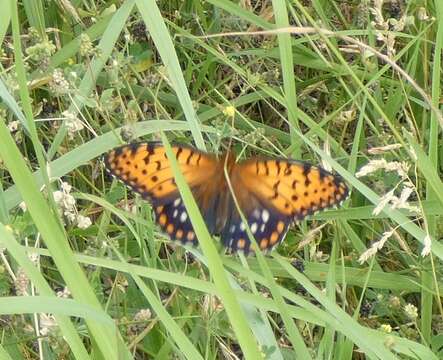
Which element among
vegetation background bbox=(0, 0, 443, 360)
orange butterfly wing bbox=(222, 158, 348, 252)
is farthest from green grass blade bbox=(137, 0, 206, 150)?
orange butterfly wing bbox=(222, 158, 348, 252)

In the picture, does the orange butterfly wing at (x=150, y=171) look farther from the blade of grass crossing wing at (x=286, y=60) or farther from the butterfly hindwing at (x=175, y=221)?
the blade of grass crossing wing at (x=286, y=60)

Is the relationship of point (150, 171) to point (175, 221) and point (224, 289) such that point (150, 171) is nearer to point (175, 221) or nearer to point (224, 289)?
point (175, 221)

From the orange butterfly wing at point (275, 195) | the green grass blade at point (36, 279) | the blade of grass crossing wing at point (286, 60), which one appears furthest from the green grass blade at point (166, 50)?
the green grass blade at point (36, 279)

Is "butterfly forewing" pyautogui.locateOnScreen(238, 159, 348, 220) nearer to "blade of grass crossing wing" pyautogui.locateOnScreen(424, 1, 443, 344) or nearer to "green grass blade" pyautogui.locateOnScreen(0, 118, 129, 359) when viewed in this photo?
"blade of grass crossing wing" pyautogui.locateOnScreen(424, 1, 443, 344)

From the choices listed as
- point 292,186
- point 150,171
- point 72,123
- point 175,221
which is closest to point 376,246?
point 292,186

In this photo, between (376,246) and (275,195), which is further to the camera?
(275,195)

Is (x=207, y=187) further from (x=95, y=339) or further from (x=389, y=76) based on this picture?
(x=389, y=76)
